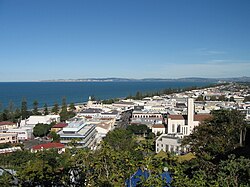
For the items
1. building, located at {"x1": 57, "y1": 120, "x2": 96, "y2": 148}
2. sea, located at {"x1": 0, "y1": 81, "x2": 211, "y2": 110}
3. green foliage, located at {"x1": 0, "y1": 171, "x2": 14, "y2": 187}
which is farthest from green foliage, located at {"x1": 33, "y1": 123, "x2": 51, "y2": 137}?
green foliage, located at {"x1": 0, "y1": 171, "x2": 14, "y2": 187}

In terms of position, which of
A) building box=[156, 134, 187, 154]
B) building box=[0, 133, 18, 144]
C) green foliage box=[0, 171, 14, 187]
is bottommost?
building box=[0, 133, 18, 144]

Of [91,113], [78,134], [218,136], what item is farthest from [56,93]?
[218,136]

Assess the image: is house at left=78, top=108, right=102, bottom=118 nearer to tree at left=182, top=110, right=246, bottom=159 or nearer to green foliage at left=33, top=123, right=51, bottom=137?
green foliage at left=33, top=123, right=51, bottom=137

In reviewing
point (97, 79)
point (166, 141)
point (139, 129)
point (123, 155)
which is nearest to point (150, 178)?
point (123, 155)

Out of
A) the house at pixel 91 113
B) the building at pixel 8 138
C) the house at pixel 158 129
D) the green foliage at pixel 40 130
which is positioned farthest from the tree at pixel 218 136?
the house at pixel 91 113

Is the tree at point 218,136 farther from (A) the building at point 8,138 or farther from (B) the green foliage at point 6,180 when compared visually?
(A) the building at point 8,138

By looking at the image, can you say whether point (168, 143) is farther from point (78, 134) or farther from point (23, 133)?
point (23, 133)
